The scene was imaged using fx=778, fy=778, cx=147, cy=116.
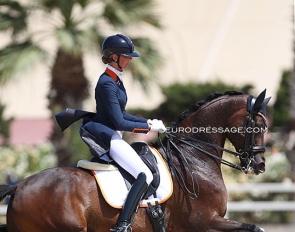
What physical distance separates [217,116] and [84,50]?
29.6 ft

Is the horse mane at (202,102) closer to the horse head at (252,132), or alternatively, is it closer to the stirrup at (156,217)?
the horse head at (252,132)

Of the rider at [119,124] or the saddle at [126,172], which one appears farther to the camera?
the saddle at [126,172]

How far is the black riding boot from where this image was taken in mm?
7297

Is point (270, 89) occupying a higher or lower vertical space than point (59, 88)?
higher

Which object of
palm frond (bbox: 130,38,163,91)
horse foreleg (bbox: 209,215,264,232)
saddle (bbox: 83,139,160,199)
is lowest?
horse foreleg (bbox: 209,215,264,232)

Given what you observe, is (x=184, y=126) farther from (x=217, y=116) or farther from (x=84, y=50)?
(x=84, y=50)

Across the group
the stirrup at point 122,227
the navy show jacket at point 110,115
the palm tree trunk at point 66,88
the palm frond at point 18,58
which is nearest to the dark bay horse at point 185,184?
the stirrup at point 122,227

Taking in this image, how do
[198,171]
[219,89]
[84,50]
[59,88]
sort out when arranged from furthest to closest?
[219,89] < [59,88] < [84,50] < [198,171]

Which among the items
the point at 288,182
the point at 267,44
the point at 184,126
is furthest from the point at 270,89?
the point at 184,126

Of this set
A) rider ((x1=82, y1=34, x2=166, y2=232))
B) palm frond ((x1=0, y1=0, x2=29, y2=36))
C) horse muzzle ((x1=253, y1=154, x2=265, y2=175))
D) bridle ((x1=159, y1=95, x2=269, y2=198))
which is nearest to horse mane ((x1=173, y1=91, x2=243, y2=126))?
bridle ((x1=159, y1=95, x2=269, y2=198))

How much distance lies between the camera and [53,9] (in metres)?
17.5

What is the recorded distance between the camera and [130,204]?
7320 millimetres

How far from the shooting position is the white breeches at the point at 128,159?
7.47 metres

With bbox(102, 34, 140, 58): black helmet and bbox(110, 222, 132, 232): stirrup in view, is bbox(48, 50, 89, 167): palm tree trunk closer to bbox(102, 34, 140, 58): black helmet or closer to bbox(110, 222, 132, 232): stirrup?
bbox(102, 34, 140, 58): black helmet
